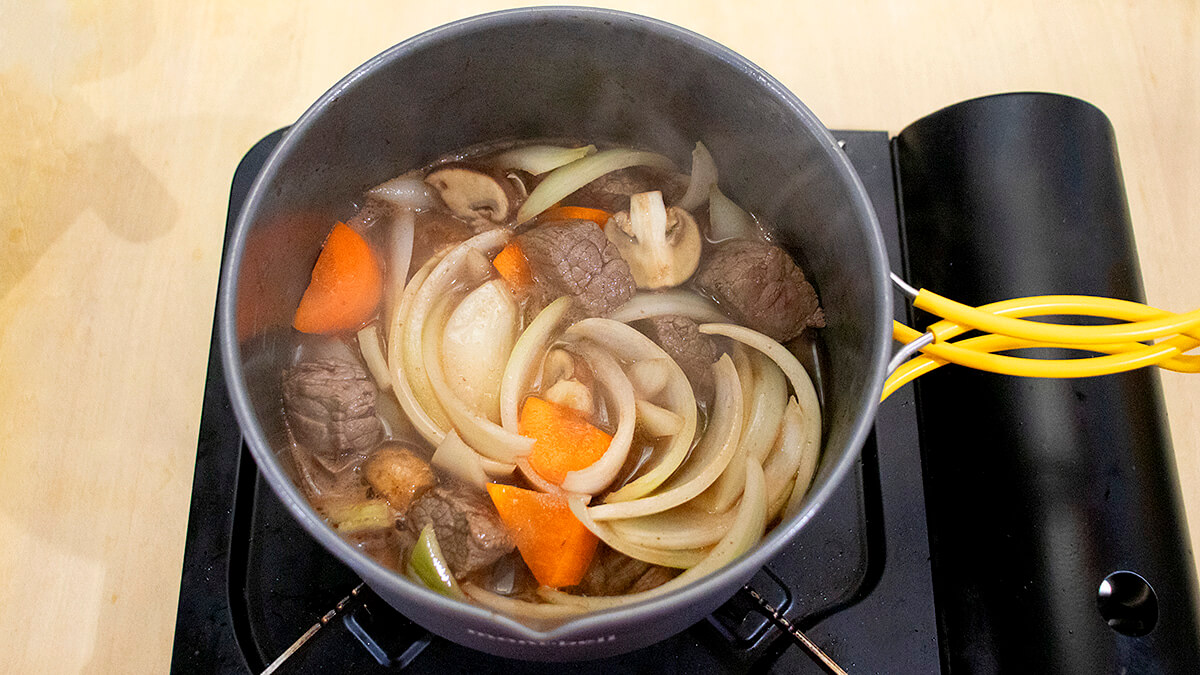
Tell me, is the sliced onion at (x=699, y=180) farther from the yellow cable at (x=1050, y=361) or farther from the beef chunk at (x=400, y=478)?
the beef chunk at (x=400, y=478)

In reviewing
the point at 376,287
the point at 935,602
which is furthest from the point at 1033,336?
the point at 376,287

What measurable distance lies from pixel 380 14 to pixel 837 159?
972 millimetres

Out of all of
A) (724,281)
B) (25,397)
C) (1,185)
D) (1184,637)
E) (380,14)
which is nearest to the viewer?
(1184,637)

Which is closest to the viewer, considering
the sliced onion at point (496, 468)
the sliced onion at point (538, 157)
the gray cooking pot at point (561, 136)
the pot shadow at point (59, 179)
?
the gray cooking pot at point (561, 136)

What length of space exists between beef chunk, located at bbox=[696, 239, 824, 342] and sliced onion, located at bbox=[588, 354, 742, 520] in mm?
77

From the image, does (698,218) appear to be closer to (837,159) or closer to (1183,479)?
(837,159)

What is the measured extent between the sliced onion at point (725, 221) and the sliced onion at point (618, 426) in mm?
249

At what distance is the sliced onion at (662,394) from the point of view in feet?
2.86

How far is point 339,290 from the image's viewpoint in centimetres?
99

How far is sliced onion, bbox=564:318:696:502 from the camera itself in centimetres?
Result: 87

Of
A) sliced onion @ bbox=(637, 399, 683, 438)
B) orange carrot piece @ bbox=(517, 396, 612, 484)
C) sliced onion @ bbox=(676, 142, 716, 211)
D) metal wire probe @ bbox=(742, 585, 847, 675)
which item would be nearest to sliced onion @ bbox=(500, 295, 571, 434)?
orange carrot piece @ bbox=(517, 396, 612, 484)

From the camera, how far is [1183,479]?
1204 mm

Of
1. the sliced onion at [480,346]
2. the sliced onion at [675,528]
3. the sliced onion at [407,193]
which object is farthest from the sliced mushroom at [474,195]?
the sliced onion at [675,528]

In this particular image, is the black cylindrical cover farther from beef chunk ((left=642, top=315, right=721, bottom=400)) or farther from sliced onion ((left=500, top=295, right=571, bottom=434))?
sliced onion ((left=500, top=295, right=571, bottom=434))
